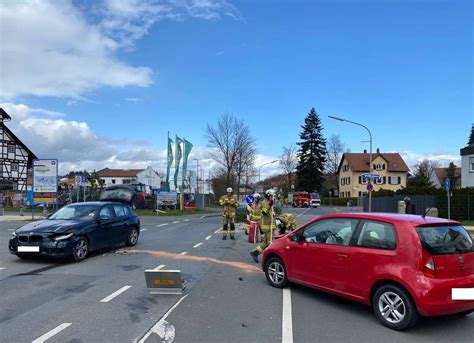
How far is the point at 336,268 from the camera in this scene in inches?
257

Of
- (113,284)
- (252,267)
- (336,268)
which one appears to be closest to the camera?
(336,268)

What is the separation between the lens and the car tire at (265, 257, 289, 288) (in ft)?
25.7

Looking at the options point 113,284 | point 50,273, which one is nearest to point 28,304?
point 113,284

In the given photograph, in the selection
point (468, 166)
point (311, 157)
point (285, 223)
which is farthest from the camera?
point (311, 157)

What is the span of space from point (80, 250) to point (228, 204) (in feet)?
20.4

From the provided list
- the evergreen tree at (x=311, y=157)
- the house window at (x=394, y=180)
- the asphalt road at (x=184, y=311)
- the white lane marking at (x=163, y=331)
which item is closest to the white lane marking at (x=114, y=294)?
the asphalt road at (x=184, y=311)

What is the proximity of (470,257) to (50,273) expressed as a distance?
7.62 metres

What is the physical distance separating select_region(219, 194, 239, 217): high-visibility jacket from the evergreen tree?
214 feet

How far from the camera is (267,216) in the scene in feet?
34.2

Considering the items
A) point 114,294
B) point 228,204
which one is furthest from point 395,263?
point 228,204

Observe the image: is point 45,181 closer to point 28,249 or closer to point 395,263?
point 28,249

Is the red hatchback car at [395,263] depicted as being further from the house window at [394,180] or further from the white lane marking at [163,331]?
the house window at [394,180]

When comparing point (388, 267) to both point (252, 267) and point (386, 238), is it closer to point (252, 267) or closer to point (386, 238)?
point (386, 238)

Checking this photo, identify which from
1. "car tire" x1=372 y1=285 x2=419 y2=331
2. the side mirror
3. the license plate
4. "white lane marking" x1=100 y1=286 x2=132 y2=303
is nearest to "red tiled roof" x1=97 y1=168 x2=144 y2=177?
the license plate
